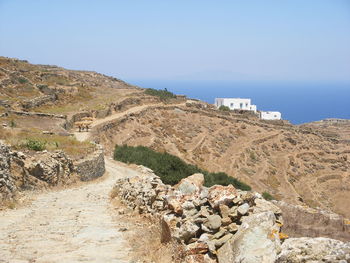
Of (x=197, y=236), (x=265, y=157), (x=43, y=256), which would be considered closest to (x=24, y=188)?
(x=43, y=256)

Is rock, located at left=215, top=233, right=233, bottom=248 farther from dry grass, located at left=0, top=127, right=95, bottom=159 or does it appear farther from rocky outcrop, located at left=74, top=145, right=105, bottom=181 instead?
dry grass, located at left=0, top=127, right=95, bottom=159

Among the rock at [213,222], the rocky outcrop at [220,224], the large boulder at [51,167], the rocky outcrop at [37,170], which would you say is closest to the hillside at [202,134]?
the rocky outcrop at [37,170]

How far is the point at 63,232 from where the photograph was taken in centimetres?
1012

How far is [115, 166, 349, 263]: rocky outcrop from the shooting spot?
17.5 ft

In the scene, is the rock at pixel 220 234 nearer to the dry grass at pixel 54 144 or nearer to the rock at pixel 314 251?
the rock at pixel 314 251

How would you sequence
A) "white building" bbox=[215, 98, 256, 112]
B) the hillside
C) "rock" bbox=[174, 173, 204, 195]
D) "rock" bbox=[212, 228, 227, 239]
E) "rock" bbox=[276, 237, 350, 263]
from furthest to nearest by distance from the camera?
1. "white building" bbox=[215, 98, 256, 112]
2. the hillside
3. "rock" bbox=[174, 173, 204, 195]
4. "rock" bbox=[212, 228, 227, 239]
5. "rock" bbox=[276, 237, 350, 263]

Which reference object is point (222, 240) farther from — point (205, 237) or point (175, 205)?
point (175, 205)

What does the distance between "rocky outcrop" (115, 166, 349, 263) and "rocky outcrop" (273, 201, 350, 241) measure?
4.81ft

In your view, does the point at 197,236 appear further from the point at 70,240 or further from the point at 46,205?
the point at 46,205

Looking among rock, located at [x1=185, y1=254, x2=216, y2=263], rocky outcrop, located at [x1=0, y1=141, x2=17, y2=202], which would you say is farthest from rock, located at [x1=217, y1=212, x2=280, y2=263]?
rocky outcrop, located at [x1=0, y1=141, x2=17, y2=202]

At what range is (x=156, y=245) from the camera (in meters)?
8.26

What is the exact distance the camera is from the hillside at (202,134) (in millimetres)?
39719

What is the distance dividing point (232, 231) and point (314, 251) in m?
2.06

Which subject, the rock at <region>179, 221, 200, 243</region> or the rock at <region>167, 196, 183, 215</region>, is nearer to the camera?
the rock at <region>179, 221, 200, 243</region>
